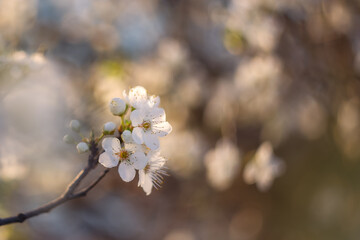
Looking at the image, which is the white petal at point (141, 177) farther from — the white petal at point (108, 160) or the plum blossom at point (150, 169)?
the white petal at point (108, 160)

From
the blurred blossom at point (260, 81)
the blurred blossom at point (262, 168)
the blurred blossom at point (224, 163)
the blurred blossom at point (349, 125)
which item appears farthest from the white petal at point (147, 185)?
the blurred blossom at point (349, 125)

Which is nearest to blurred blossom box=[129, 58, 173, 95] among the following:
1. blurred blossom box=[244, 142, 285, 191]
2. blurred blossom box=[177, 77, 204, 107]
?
blurred blossom box=[177, 77, 204, 107]

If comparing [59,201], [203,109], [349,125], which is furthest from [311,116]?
[59,201]

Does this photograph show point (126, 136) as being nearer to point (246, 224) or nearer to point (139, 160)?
point (139, 160)

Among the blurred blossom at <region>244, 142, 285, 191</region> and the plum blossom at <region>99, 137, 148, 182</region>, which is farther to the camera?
the blurred blossom at <region>244, 142, 285, 191</region>

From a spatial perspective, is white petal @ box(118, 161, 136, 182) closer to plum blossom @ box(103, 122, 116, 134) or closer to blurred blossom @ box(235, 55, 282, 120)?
plum blossom @ box(103, 122, 116, 134)

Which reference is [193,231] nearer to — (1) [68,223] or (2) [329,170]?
(1) [68,223]
